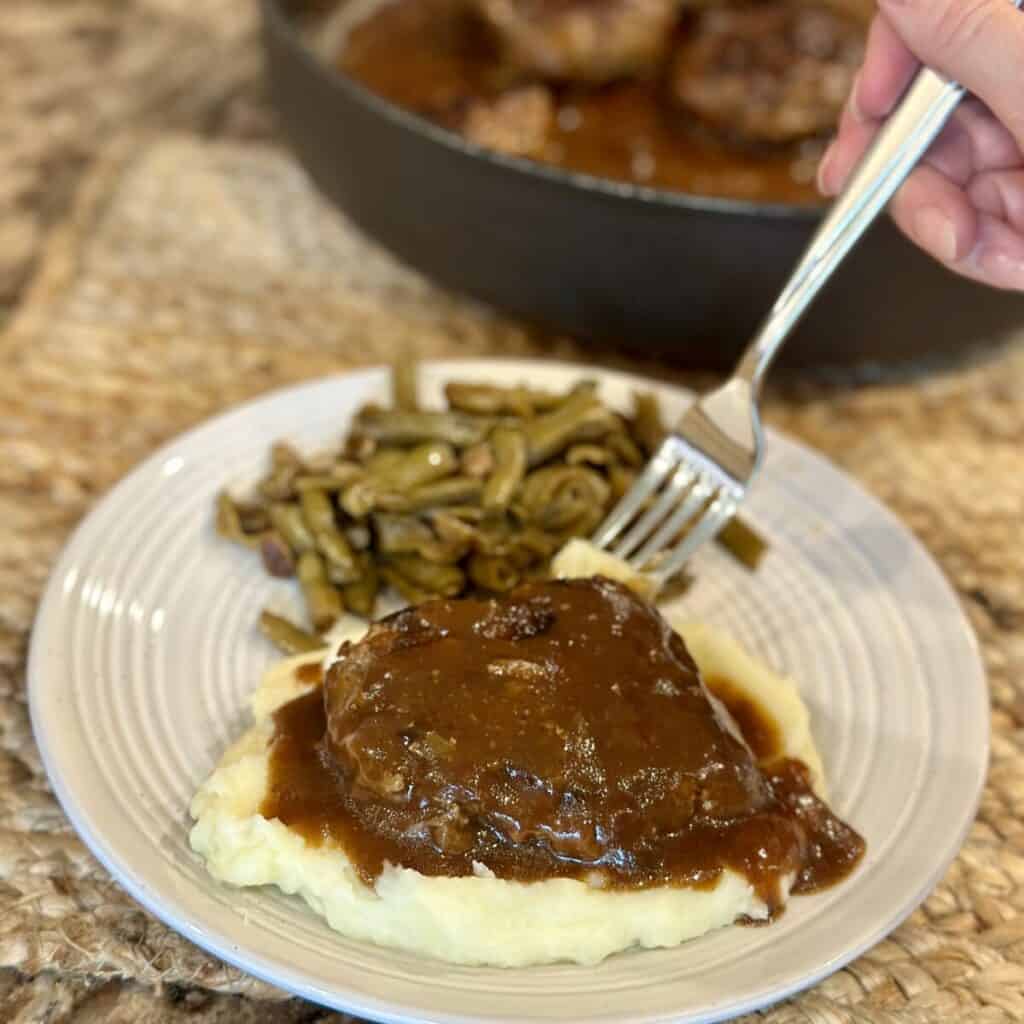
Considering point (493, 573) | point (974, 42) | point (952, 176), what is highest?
point (974, 42)

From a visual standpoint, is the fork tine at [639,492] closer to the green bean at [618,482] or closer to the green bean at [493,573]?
the green bean at [618,482]

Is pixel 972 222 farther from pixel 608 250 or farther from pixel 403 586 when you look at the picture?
pixel 403 586

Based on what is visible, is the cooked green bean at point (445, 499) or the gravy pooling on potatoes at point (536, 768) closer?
the gravy pooling on potatoes at point (536, 768)

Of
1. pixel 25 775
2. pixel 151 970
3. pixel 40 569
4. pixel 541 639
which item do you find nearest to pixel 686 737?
pixel 541 639

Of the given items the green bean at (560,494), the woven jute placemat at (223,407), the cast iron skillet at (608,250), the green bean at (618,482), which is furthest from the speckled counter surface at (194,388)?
the green bean at (560,494)

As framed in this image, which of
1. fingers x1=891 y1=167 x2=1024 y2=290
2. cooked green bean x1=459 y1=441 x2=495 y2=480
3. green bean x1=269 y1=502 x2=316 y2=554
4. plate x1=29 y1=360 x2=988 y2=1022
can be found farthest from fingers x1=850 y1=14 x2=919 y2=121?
green bean x1=269 y1=502 x2=316 y2=554

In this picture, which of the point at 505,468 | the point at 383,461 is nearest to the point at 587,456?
the point at 505,468
